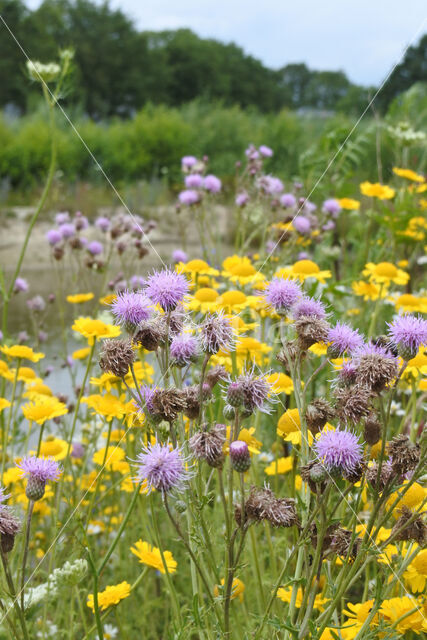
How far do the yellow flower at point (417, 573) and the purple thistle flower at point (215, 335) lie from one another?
296mm

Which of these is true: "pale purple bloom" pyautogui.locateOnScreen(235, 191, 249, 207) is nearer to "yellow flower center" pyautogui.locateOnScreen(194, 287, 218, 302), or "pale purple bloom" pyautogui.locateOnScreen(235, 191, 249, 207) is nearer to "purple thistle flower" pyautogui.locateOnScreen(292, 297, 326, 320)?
"yellow flower center" pyautogui.locateOnScreen(194, 287, 218, 302)

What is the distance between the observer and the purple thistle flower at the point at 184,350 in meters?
0.61

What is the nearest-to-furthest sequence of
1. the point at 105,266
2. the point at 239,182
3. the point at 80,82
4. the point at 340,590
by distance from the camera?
the point at 340,590
the point at 105,266
the point at 239,182
the point at 80,82

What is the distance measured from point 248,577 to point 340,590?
56 cm

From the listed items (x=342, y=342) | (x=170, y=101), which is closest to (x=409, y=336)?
(x=342, y=342)

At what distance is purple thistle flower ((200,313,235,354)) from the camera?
1.83ft

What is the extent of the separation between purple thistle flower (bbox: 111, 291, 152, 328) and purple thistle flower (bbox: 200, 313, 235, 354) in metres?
0.06

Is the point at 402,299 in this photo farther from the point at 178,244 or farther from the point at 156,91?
the point at 178,244

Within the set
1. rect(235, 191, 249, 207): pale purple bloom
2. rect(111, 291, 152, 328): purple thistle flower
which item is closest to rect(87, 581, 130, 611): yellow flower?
rect(111, 291, 152, 328): purple thistle flower

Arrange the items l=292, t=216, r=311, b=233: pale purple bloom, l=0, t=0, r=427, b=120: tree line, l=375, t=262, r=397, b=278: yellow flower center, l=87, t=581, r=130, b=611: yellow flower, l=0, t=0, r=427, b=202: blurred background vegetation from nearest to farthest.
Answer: l=87, t=581, r=130, b=611: yellow flower → l=0, t=0, r=427, b=120: tree line → l=0, t=0, r=427, b=202: blurred background vegetation → l=375, t=262, r=397, b=278: yellow flower center → l=292, t=216, r=311, b=233: pale purple bloom

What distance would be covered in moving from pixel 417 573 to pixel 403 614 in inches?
2.0

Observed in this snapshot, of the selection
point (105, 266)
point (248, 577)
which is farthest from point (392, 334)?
point (105, 266)

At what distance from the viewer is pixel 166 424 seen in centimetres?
63

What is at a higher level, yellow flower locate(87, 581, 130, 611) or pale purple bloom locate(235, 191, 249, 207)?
pale purple bloom locate(235, 191, 249, 207)
